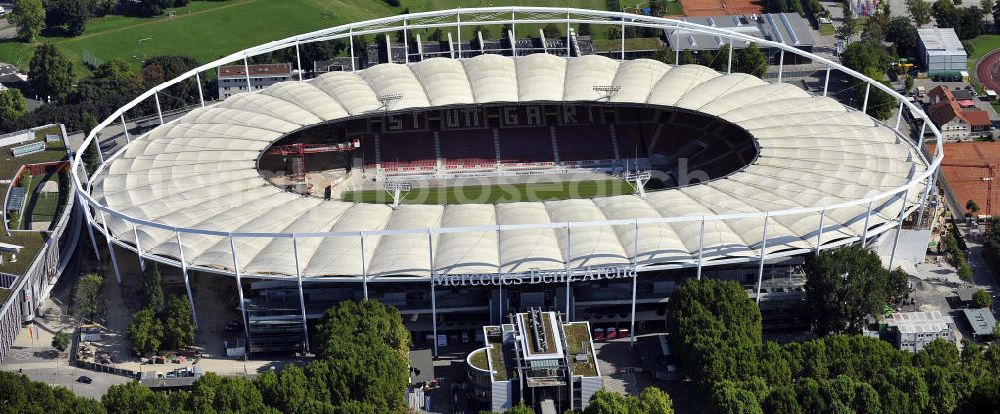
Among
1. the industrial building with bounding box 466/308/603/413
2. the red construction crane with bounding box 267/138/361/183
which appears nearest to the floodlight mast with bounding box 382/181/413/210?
the red construction crane with bounding box 267/138/361/183

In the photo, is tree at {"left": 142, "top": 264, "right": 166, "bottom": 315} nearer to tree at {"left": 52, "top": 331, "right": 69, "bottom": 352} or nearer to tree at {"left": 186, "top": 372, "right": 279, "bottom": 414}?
tree at {"left": 52, "top": 331, "right": 69, "bottom": 352}

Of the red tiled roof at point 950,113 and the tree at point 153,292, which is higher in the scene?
the red tiled roof at point 950,113

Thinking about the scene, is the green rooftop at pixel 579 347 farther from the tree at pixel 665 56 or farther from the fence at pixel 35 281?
the tree at pixel 665 56

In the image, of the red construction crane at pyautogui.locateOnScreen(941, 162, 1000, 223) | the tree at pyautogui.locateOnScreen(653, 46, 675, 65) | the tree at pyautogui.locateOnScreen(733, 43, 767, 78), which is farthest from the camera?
the tree at pyautogui.locateOnScreen(653, 46, 675, 65)

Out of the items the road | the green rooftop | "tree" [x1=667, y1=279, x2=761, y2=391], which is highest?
"tree" [x1=667, y1=279, x2=761, y2=391]

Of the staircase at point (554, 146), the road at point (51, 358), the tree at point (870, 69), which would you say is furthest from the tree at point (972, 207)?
the road at point (51, 358)

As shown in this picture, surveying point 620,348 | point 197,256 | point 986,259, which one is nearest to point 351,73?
point 197,256
